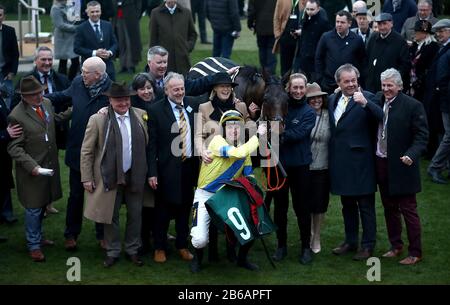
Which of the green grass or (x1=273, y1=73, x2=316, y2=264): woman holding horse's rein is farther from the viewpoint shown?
(x1=273, y1=73, x2=316, y2=264): woman holding horse's rein

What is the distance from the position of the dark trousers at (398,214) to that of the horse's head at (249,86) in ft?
4.41

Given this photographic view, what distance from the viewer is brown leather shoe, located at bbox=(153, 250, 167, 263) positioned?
8.79 metres

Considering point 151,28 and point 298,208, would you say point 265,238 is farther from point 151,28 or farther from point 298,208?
point 151,28

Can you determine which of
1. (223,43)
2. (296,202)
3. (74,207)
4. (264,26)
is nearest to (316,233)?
(296,202)

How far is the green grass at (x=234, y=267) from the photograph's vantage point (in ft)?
27.2

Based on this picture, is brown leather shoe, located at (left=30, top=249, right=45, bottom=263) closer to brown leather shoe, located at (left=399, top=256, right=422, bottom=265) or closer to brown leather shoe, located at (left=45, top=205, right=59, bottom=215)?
brown leather shoe, located at (left=45, top=205, right=59, bottom=215)

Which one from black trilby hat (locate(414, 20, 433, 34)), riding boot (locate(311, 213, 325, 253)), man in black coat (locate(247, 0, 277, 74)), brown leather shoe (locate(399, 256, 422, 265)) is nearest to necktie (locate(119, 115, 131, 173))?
riding boot (locate(311, 213, 325, 253))

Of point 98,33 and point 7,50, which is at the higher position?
point 98,33

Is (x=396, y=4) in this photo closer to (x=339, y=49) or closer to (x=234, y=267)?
(x=339, y=49)

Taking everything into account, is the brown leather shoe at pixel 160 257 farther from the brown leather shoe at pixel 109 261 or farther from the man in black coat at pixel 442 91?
the man in black coat at pixel 442 91

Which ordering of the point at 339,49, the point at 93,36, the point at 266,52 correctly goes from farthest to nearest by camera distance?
the point at 266,52 < the point at 93,36 < the point at 339,49

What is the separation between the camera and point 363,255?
883 centimetres

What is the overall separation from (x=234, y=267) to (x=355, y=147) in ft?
5.18

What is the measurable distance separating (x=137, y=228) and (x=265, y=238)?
5.06ft
